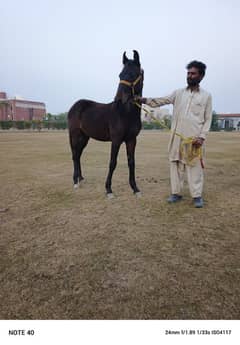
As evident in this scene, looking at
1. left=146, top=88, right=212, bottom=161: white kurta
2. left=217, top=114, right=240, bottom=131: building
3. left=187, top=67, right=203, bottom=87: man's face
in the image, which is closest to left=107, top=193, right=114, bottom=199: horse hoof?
left=146, top=88, right=212, bottom=161: white kurta

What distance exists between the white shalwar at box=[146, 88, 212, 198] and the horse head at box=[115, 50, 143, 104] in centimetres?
29

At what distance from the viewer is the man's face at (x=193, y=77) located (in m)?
2.83

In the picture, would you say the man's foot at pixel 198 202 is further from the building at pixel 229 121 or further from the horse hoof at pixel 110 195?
the building at pixel 229 121

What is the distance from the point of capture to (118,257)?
78.2 inches

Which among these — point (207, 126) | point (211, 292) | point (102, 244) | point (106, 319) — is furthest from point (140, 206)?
point (106, 319)

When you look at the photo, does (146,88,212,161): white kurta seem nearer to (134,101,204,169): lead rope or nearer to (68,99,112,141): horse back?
(134,101,204,169): lead rope

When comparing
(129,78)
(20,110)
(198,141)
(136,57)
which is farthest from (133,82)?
(20,110)

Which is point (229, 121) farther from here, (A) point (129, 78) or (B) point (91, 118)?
(A) point (129, 78)

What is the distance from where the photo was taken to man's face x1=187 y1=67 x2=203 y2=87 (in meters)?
2.83

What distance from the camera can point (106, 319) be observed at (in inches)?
53.3

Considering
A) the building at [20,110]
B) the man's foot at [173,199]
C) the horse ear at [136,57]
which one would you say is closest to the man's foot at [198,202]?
the man's foot at [173,199]

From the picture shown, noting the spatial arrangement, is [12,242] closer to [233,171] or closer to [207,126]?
[207,126]
